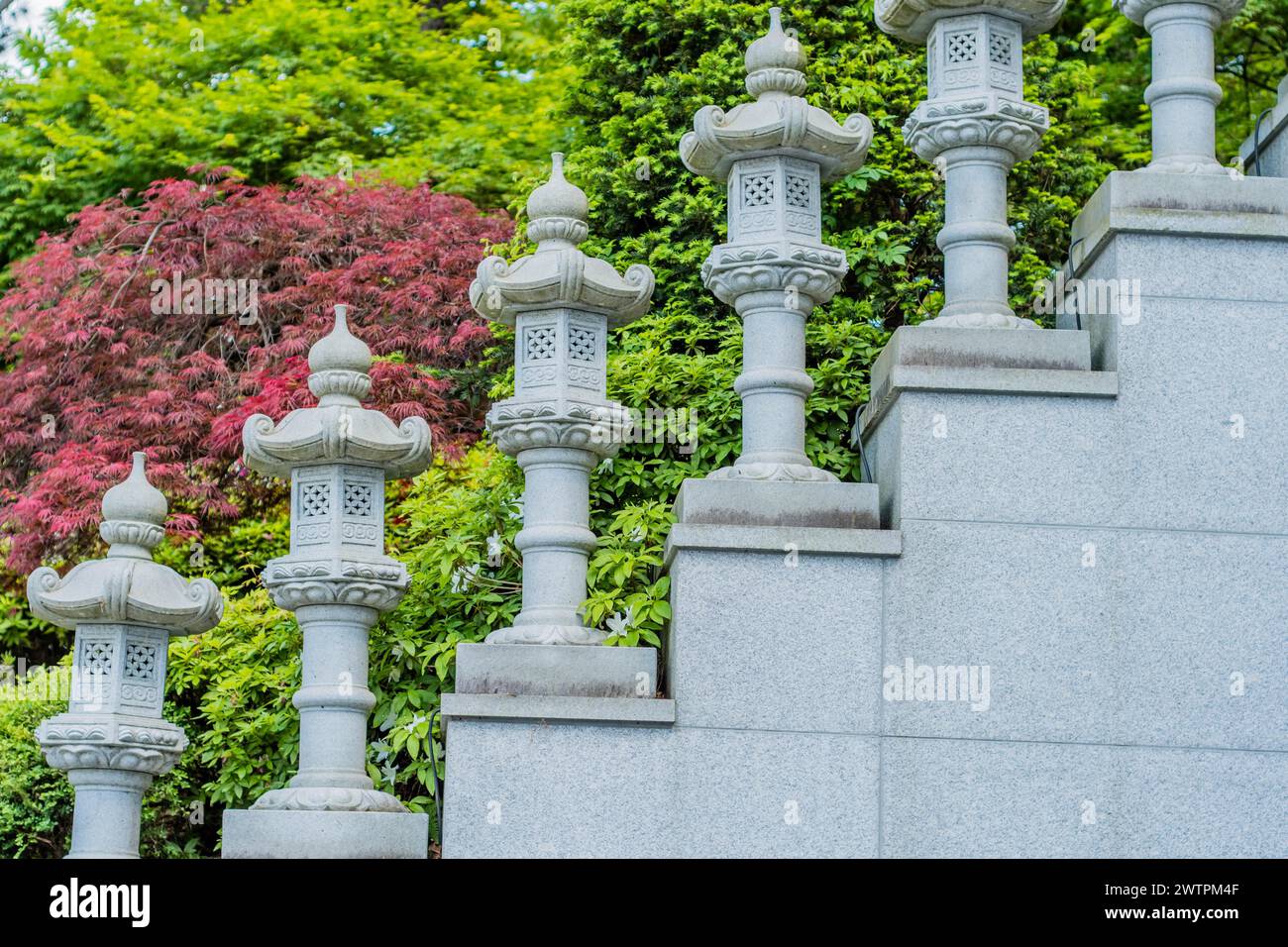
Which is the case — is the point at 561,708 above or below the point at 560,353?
below

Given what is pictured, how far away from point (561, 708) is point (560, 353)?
5.22ft

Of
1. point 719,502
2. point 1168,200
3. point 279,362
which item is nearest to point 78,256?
point 279,362

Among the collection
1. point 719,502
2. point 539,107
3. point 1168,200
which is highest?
point 539,107

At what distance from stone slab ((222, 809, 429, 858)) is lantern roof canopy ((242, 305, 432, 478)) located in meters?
1.53

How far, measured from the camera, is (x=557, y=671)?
22.9ft

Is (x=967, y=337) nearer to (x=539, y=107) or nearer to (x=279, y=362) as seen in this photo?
(x=279, y=362)

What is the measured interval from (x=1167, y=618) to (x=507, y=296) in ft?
10.3

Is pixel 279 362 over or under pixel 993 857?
over

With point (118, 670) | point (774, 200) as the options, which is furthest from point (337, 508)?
→ point (774, 200)

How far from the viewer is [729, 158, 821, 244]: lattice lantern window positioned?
24.5 feet

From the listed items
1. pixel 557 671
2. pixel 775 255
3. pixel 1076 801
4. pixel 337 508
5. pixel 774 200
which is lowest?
pixel 1076 801

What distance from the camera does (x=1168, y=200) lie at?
24.4ft

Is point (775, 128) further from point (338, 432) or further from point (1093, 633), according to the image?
point (1093, 633)

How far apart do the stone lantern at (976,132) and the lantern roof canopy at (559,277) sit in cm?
137
